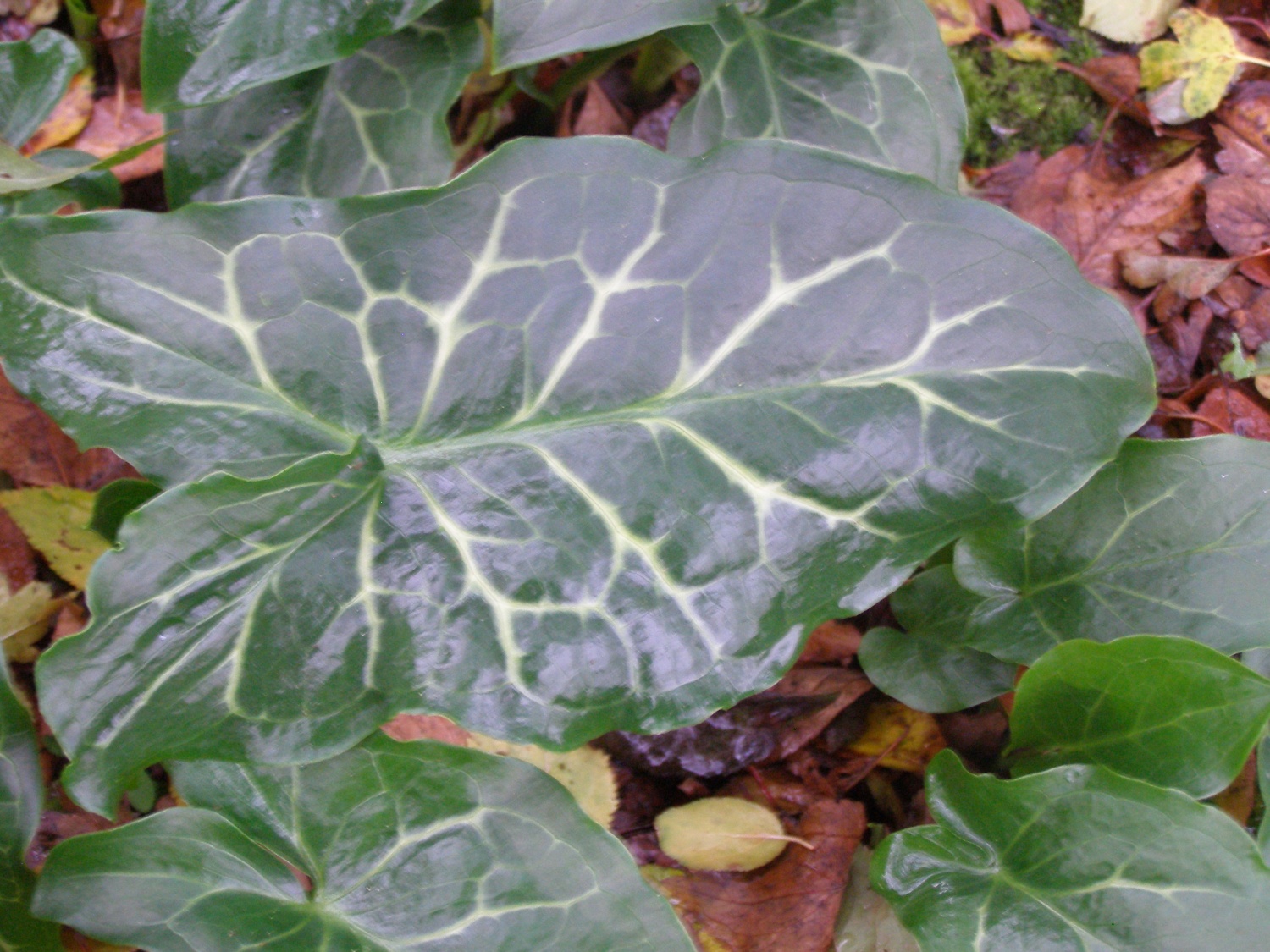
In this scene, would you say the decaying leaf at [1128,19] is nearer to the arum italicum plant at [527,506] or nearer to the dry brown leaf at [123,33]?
the arum italicum plant at [527,506]

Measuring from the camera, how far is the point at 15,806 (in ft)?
3.21

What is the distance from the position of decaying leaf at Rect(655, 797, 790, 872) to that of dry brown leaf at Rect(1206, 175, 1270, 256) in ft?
3.67

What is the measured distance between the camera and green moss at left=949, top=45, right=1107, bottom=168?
157 centimetres

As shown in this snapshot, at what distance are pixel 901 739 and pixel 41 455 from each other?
1.25m

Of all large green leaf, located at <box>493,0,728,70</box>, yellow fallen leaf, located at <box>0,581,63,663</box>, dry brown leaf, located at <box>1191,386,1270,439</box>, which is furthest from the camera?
dry brown leaf, located at <box>1191,386,1270,439</box>

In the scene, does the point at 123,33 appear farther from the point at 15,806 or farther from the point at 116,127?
the point at 15,806

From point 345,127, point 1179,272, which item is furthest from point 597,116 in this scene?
point 1179,272

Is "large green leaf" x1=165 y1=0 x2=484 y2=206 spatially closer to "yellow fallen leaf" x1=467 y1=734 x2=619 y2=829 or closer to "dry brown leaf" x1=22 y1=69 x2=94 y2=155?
"dry brown leaf" x1=22 y1=69 x2=94 y2=155

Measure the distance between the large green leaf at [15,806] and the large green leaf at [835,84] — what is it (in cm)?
96

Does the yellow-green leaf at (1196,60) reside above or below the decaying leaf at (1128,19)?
below

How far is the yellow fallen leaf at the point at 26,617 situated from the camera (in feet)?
4.25

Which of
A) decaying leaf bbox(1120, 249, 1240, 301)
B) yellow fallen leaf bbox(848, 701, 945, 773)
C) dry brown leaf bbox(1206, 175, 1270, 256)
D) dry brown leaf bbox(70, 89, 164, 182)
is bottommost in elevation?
yellow fallen leaf bbox(848, 701, 945, 773)

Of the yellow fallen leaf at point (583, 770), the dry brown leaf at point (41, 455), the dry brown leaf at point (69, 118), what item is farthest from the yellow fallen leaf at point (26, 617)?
the dry brown leaf at point (69, 118)

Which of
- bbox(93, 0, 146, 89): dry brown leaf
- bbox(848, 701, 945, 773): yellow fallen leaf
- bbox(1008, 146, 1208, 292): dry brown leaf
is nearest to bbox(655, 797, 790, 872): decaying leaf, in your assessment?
bbox(848, 701, 945, 773): yellow fallen leaf
